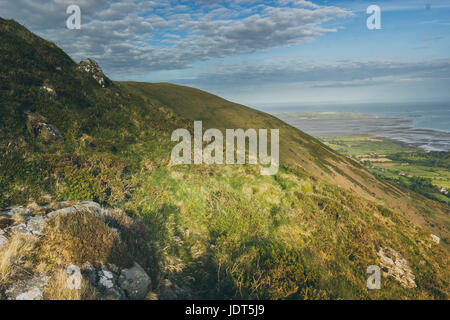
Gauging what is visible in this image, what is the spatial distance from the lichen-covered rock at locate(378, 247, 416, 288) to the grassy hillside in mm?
226

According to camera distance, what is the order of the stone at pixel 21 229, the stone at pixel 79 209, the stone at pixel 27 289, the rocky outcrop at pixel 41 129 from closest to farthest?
the stone at pixel 27 289 → the stone at pixel 21 229 → the stone at pixel 79 209 → the rocky outcrop at pixel 41 129

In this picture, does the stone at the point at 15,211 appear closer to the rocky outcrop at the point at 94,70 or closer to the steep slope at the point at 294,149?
the rocky outcrop at the point at 94,70

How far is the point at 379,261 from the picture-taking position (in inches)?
465

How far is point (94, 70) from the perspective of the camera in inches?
798

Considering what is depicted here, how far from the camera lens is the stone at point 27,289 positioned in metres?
4.75

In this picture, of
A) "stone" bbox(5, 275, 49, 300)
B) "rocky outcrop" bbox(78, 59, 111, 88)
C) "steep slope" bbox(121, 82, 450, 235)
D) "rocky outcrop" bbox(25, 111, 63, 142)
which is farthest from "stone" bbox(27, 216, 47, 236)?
"steep slope" bbox(121, 82, 450, 235)

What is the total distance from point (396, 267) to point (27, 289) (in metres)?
15.7

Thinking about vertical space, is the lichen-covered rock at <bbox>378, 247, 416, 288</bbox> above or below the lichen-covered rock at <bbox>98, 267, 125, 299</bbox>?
below

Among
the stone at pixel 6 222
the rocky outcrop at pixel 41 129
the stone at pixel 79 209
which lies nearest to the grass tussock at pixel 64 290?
the stone at pixel 79 209

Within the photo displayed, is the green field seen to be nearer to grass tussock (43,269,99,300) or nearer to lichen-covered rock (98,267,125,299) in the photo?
lichen-covered rock (98,267,125,299)

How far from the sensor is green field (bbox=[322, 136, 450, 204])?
99688 millimetres

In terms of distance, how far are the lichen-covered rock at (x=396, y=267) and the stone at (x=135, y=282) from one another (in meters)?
11.6
